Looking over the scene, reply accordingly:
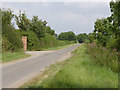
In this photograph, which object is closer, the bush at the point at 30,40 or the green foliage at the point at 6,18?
the green foliage at the point at 6,18

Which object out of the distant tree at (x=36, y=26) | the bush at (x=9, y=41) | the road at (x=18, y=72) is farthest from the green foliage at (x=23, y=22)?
the road at (x=18, y=72)

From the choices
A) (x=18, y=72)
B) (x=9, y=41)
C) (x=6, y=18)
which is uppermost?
(x=6, y=18)

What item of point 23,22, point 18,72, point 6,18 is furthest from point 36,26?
point 18,72

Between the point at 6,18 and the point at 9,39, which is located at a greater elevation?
the point at 6,18

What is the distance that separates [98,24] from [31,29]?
15.4 metres

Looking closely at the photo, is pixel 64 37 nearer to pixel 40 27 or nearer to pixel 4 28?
pixel 40 27

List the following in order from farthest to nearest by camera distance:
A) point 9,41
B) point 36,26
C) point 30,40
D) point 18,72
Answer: point 36,26
point 30,40
point 9,41
point 18,72

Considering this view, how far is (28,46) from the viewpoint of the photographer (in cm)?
2684

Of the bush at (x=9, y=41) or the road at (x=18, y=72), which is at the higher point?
the bush at (x=9, y=41)

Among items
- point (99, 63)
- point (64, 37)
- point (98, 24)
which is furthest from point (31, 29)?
point (64, 37)

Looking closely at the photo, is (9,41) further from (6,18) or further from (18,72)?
(18,72)

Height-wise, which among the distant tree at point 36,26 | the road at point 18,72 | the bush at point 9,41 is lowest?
the road at point 18,72

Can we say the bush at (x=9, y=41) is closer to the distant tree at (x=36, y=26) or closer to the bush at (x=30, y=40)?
the bush at (x=30, y=40)

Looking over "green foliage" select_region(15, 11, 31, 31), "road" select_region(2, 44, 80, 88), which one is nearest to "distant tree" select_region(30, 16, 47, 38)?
"green foliage" select_region(15, 11, 31, 31)
